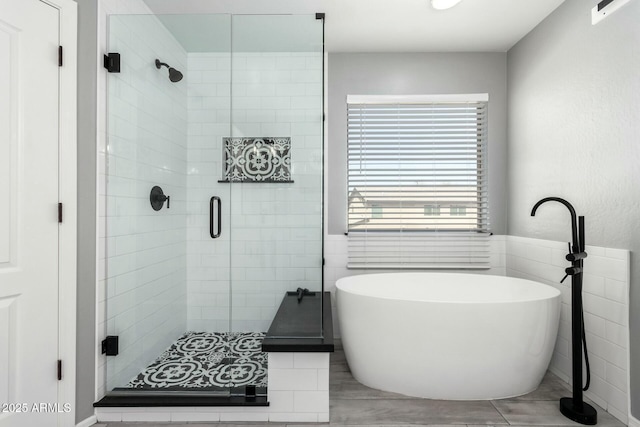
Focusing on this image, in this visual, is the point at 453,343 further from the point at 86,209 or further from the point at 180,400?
the point at 86,209

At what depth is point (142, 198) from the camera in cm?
216

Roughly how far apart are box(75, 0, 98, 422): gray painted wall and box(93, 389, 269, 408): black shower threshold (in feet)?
0.41

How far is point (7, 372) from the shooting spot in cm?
160

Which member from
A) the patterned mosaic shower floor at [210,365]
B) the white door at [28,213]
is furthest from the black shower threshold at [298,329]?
the white door at [28,213]

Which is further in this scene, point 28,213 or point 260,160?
point 260,160

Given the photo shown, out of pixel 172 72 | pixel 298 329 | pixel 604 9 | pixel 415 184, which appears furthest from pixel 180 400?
pixel 604 9

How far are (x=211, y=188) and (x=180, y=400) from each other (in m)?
1.16

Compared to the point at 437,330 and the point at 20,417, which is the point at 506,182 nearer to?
the point at 437,330

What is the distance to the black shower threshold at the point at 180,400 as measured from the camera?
6.20 ft

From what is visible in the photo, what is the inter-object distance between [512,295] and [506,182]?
1.01m

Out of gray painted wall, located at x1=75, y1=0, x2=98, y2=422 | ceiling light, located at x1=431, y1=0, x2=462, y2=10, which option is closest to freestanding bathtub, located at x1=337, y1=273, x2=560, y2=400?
gray painted wall, located at x1=75, y1=0, x2=98, y2=422

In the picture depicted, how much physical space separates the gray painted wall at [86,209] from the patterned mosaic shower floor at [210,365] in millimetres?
268

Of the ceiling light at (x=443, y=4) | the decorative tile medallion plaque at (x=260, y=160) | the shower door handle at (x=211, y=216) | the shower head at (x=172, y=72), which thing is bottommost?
the shower door handle at (x=211, y=216)

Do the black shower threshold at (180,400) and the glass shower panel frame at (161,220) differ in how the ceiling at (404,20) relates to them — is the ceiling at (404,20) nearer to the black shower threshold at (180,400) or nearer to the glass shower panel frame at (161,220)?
the glass shower panel frame at (161,220)
